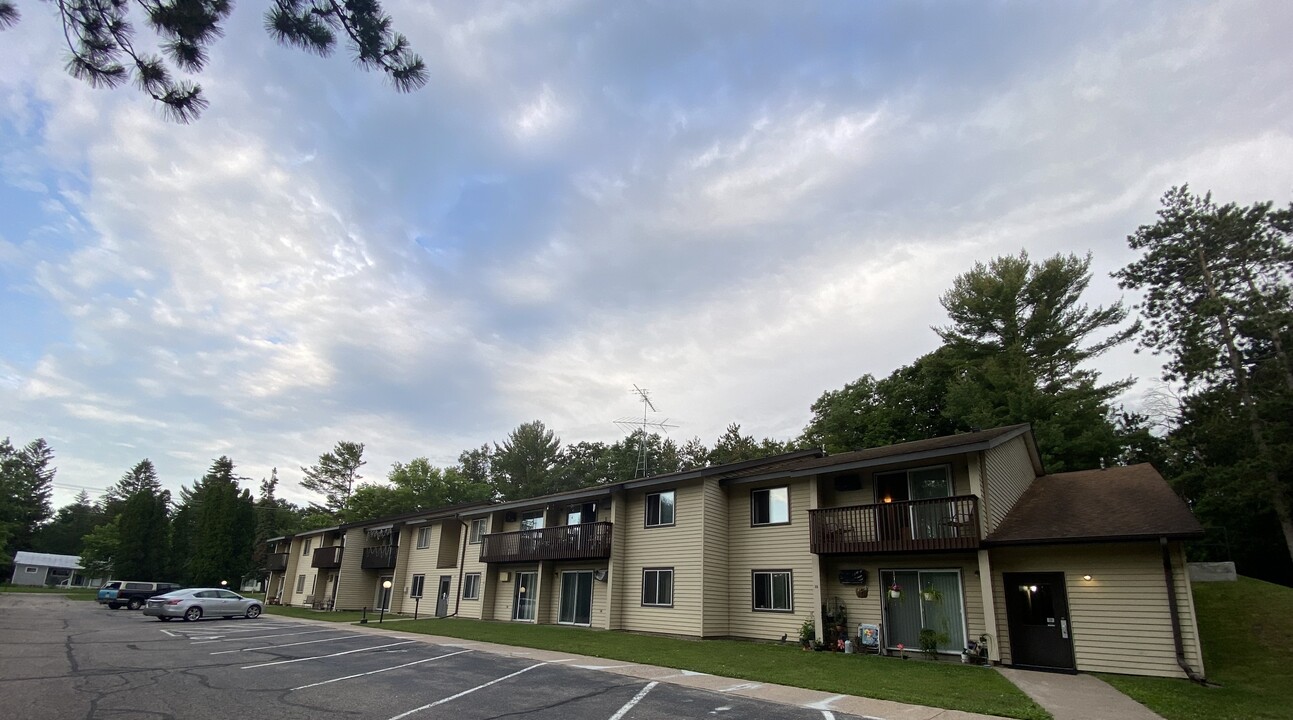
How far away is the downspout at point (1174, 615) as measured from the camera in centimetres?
1216

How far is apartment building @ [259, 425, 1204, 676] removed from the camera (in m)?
13.5

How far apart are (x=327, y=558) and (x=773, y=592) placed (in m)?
31.5

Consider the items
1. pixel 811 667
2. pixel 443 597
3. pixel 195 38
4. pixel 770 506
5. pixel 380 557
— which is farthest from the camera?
pixel 380 557

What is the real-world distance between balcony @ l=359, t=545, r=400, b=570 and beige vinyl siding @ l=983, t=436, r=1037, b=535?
29681 mm

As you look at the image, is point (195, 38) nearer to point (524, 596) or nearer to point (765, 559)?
point (765, 559)

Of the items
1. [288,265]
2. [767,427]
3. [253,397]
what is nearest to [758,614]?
[288,265]

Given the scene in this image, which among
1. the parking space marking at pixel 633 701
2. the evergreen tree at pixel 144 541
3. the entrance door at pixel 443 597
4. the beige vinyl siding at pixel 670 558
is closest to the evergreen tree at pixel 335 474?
the evergreen tree at pixel 144 541

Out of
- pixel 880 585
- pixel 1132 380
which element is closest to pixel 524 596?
pixel 880 585

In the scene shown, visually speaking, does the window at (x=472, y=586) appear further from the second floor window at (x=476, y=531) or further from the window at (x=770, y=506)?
the window at (x=770, y=506)

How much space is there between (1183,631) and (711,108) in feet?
49.7

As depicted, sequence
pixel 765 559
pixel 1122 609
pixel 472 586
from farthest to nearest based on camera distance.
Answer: pixel 472 586 → pixel 765 559 → pixel 1122 609

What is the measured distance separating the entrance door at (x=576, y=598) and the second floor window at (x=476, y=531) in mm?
6349

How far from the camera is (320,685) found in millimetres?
10109

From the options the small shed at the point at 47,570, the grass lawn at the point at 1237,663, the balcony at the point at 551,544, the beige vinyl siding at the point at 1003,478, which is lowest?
the small shed at the point at 47,570
